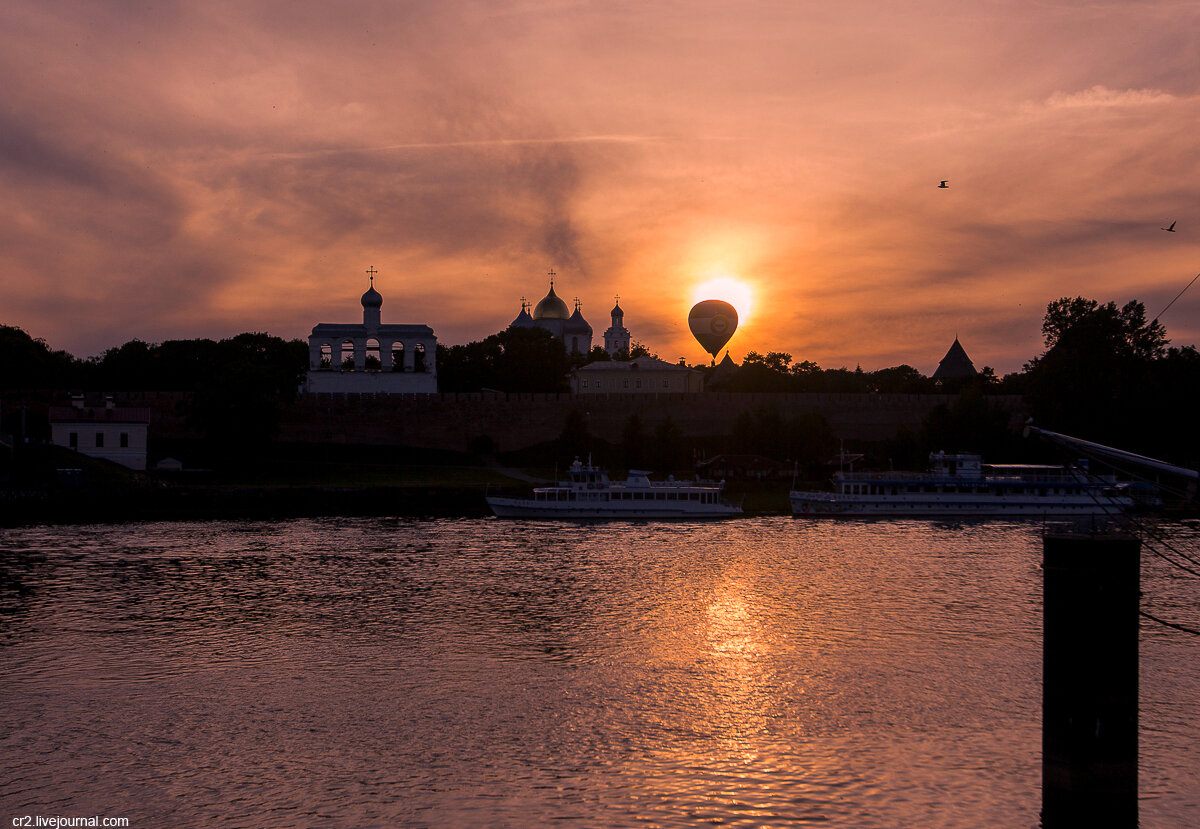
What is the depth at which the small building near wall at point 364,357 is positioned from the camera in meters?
95.5

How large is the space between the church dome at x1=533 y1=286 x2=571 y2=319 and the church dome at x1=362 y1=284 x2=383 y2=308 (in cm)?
6541

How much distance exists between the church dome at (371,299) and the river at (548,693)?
188ft

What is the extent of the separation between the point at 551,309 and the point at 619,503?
108074 millimetres

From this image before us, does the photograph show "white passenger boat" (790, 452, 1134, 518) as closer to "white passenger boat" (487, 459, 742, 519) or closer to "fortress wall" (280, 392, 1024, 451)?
"white passenger boat" (487, 459, 742, 519)

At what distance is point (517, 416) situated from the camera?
88.1m

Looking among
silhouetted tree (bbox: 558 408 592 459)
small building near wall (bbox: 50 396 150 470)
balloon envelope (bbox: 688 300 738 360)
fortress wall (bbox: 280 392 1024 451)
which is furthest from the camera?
balloon envelope (bbox: 688 300 738 360)

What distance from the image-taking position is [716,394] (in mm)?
93750

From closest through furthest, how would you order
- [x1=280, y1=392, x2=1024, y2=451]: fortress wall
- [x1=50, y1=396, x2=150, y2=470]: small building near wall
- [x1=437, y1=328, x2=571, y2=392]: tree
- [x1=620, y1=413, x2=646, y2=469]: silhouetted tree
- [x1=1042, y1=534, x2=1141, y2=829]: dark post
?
[x1=1042, y1=534, x2=1141, y2=829]: dark post → [x1=50, y1=396, x2=150, y2=470]: small building near wall → [x1=620, y1=413, x2=646, y2=469]: silhouetted tree → [x1=280, y1=392, x2=1024, y2=451]: fortress wall → [x1=437, y1=328, x2=571, y2=392]: tree

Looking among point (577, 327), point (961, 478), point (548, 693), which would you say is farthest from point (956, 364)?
point (548, 693)

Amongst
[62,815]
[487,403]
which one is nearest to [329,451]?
[487,403]

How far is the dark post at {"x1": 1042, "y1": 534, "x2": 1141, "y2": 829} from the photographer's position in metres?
14.4

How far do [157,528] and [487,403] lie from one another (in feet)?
123

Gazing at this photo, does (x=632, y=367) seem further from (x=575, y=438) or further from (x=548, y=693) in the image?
(x=548, y=693)

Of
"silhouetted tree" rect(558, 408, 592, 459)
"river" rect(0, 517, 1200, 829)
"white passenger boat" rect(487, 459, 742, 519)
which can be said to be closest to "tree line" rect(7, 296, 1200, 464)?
"silhouetted tree" rect(558, 408, 592, 459)
